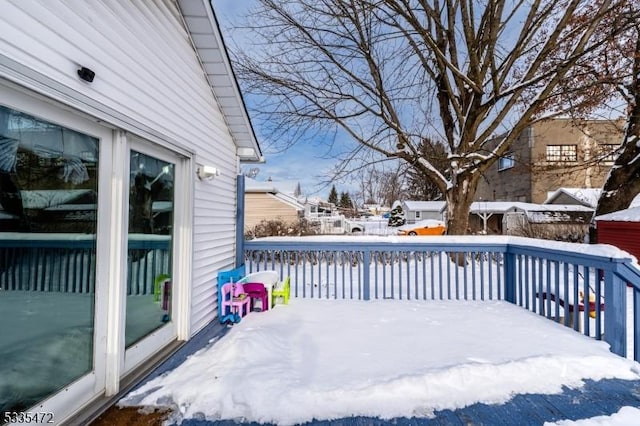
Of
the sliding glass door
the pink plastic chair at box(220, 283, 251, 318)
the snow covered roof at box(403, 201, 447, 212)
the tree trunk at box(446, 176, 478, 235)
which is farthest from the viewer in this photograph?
the snow covered roof at box(403, 201, 447, 212)

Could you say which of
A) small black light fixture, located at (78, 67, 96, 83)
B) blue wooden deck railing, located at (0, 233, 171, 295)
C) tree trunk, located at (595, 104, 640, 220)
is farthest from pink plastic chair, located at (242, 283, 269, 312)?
tree trunk, located at (595, 104, 640, 220)

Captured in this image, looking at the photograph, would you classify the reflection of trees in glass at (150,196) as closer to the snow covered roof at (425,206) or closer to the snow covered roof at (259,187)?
the snow covered roof at (259,187)

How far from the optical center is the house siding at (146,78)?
1626mm

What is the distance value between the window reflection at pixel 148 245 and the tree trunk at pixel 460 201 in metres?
6.98

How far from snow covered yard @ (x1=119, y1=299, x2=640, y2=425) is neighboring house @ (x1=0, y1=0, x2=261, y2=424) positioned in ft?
1.66

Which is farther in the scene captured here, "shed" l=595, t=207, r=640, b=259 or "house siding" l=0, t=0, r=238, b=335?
"shed" l=595, t=207, r=640, b=259

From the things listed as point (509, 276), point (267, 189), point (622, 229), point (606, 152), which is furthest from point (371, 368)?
point (267, 189)

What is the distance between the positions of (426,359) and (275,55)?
277 inches

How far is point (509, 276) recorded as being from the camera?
4.63m

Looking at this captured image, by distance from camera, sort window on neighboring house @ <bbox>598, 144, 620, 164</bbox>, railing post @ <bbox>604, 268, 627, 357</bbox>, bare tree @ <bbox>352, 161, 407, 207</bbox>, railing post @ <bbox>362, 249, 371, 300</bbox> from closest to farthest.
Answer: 1. railing post @ <bbox>604, 268, 627, 357</bbox>
2. railing post @ <bbox>362, 249, 371, 300</bbox>
3. bare tree @ <bbox>352, 161, 407, 207</bbox>
4. window on neighboring house @ <bbox>598, 144, 620, 164</bbox>

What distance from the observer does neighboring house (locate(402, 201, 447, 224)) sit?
25639 millimetres

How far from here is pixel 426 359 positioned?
2688 mm

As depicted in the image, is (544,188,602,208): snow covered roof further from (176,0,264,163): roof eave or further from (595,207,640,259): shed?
(176,0,264,163): roof eave

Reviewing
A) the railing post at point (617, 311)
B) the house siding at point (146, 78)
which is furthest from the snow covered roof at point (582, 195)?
the house siding at point (146, 78)
